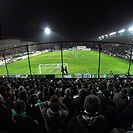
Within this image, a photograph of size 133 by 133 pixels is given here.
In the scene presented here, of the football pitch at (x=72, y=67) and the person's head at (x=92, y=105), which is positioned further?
the football pitch at (x=72, y=67)

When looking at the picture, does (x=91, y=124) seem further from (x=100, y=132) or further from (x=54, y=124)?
(x=54, y=124)

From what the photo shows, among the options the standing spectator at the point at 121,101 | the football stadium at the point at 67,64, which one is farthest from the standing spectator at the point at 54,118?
the football stadium at the point at 67,64

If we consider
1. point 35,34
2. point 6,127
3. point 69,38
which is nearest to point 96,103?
point 6,127

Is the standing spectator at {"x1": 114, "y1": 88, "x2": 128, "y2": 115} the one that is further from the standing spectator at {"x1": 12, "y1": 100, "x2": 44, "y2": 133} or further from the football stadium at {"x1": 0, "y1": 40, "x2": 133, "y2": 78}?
the football stadium at {"x1": 0, "y1": 40, "x2": 133, "y2": 78}

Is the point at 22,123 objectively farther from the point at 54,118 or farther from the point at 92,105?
the point at 92,105

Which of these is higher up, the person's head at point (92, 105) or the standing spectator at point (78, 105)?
the person's head at point (92, 105)

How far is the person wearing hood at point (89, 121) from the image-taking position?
305 centimetres

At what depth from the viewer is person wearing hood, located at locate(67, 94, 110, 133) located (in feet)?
10.0

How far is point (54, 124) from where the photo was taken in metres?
4.01

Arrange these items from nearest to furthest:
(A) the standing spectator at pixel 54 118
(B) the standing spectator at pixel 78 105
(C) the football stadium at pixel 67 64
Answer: (A) the standing spectator at pixel 54 118
(B) the standing spectator at pixel 78 105
(C) the football stadium at pixel 67 64

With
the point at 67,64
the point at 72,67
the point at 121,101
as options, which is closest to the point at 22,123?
the point at 121,101

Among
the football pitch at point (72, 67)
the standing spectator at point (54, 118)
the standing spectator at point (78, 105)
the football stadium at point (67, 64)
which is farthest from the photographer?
the football pitch at point (72, 67)

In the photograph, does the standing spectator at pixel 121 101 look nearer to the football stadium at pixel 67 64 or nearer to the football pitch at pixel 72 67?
the football stadium at pixel 67 64

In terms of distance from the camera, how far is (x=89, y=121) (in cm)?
307
